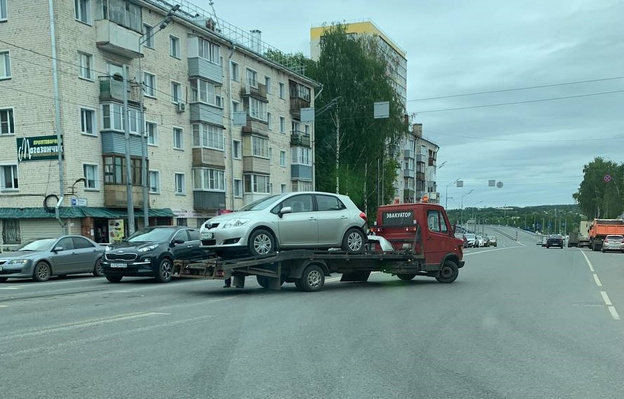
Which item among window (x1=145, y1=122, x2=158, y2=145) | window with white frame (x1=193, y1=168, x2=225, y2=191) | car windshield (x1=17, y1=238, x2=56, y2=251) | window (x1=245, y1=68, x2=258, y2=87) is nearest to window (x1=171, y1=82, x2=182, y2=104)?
window (x1=145, y1=122, x2=158, y2=145)

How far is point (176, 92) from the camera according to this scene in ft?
122

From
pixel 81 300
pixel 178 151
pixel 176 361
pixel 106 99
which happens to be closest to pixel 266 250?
pixel 81 300

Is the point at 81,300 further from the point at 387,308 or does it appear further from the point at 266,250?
the point at 387,308

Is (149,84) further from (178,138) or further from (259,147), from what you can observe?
(259,147)

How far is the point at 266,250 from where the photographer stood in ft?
40.1

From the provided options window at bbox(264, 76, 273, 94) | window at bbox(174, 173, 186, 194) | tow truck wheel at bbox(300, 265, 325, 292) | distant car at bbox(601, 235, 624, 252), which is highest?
window at bbox(264, 76, 273, 94)

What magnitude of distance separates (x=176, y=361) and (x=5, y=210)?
2733cm

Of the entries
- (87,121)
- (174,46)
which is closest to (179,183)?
(87,121)

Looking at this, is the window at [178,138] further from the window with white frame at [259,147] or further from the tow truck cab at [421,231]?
the tow truck cab at [421,231]

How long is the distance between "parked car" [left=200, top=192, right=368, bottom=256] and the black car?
264cm

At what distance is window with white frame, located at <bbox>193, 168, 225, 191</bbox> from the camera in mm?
38156

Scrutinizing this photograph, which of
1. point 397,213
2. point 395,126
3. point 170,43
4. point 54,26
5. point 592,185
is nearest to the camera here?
point 397,213

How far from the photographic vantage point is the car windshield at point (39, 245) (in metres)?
17.1

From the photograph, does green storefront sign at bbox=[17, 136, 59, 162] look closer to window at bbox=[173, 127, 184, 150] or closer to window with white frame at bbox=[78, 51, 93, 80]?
window with white frame at bbox=[78, 51, 93, 80]
